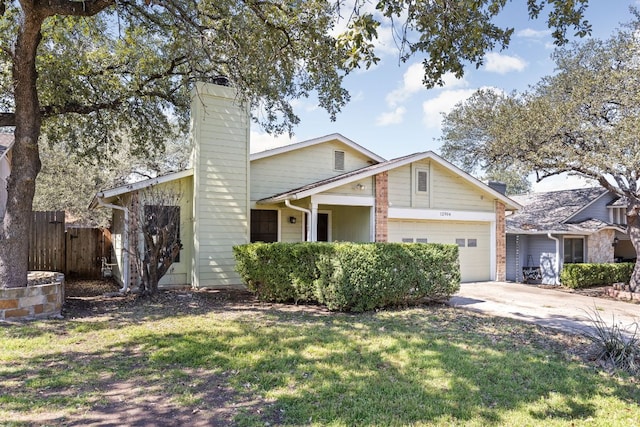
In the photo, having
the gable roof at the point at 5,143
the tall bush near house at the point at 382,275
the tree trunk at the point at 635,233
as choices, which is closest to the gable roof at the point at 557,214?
the tree trunk at the point at 635,233

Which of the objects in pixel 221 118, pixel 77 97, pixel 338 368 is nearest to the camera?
pixel 338 368

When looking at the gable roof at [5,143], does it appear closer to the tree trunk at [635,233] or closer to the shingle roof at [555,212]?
the shingle roof at [555,212]

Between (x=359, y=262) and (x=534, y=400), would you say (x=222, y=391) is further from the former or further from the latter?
(x=359, y=262)

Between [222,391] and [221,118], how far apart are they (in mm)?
9172

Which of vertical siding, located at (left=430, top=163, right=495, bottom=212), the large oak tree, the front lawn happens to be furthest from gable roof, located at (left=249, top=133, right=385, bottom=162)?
the front lawn

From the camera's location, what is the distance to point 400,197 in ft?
43.0

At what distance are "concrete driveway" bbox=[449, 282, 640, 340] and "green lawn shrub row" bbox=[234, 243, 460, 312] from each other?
1.24m

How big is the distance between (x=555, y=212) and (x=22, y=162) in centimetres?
2050

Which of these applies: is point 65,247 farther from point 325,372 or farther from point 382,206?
point 325,372

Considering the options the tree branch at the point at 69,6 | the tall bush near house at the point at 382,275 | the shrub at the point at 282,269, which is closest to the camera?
the tree branch at the point at 69,6

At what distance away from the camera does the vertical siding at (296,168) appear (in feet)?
42.3

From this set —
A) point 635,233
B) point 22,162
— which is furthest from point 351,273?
point 635,233

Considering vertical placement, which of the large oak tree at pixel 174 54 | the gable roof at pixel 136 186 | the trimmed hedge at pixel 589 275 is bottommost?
the trimmed hedge at pixel 589 275

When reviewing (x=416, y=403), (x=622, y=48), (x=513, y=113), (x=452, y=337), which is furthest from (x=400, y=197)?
(x=416, y=403)
